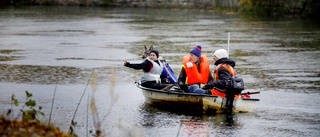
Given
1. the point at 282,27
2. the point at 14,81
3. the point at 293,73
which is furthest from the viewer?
the point at 282,27

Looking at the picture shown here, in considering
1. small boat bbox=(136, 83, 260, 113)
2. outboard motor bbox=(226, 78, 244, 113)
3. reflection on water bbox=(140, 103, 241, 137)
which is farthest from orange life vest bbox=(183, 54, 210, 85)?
outboard motor bbox=(226, 78, 244, 113)

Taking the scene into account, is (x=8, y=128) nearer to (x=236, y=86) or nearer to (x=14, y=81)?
(x=236, y=86)

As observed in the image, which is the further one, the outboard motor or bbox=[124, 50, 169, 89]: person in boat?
bbox=[124, 50, 169, 89]: person in boat

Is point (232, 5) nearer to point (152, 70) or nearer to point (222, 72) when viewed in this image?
point (152, 70)

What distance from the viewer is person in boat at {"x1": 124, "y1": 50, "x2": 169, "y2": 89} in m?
11.8

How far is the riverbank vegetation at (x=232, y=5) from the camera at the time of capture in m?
44.6

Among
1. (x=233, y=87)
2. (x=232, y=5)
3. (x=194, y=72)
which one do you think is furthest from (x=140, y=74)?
(x=232, y=5)

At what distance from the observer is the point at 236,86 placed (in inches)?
Result: 411

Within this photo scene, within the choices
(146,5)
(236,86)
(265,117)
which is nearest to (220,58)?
(236,86)

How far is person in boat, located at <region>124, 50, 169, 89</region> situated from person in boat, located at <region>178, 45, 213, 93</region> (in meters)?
0.59

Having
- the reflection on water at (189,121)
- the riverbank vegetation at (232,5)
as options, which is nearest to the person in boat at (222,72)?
the reflection on water at (189,121)

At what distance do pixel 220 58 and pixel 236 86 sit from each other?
78cm

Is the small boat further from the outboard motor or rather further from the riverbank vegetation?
the riverbank vegetation

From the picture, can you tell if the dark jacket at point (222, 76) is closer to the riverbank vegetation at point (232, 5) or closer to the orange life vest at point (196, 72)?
the orange life vest at point (196, 72)
